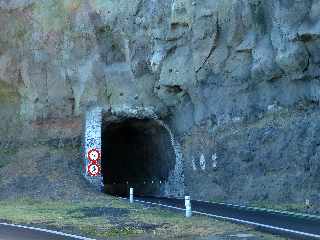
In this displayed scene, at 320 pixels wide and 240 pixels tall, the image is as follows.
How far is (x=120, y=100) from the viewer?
1431 inches

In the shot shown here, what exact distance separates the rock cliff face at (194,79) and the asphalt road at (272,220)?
305 centimetres

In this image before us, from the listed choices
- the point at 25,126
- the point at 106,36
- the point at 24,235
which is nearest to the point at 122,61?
the point at 106,36

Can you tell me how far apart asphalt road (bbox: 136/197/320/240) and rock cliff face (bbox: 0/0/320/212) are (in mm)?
3046

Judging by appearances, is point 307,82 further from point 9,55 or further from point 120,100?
point 9,55

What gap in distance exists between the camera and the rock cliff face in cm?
2608

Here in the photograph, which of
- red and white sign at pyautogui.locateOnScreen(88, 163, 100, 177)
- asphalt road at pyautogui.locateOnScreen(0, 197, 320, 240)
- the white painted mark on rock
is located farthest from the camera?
red and white sign at pyautogui.locateOnScreen(88, 163, 100, 177)

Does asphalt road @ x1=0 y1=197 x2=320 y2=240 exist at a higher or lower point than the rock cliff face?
lower

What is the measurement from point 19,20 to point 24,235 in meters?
25.8

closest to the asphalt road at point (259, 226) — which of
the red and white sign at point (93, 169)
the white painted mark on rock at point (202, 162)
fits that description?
the white painted mark on rock at point (202, 162)

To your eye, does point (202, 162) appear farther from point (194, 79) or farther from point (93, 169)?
point (93, 169)

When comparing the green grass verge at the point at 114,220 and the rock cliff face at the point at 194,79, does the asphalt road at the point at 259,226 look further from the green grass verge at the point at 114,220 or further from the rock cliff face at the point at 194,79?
the rock cliff face at the point at 194,79

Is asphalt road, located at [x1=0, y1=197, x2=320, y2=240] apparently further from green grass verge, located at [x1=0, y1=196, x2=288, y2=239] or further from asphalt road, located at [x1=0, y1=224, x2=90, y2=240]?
green grass verge, located at [x1=0, y1=196, x2=288, y2=239]

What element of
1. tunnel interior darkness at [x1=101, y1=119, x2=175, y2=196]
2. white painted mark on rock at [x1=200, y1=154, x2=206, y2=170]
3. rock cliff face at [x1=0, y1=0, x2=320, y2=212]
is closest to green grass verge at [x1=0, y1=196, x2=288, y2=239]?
rock cliff face at [x1=0, y1=0, x2=320, y2=212]

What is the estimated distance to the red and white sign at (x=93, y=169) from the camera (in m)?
32.8
